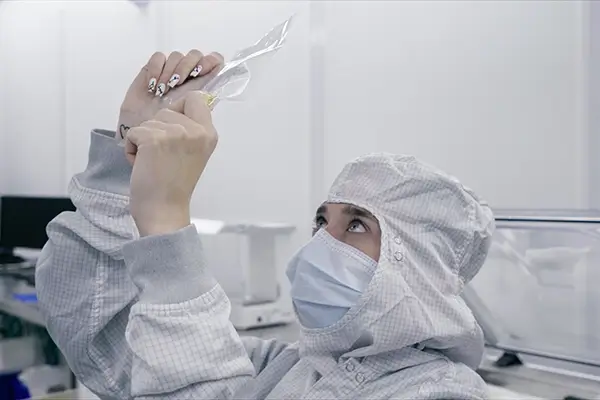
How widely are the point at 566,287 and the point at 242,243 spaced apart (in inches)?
37.9

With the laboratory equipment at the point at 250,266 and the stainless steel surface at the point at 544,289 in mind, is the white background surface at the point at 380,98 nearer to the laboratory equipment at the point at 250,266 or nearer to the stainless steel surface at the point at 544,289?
the laboratory equipment at the point at 250,266

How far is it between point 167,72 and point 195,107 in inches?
9.3

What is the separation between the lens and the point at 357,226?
107 cm

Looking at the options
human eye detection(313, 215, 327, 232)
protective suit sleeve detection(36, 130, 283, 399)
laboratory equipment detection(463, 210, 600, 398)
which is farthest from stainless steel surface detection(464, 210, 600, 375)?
protective suit sleeve detection(36, 130, 283, 399)

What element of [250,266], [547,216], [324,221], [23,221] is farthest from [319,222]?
[23,221]

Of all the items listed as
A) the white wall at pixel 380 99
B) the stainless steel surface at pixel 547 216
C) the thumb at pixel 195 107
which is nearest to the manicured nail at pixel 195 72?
the thumb at pixel 195 107

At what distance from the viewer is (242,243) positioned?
195 centimetres

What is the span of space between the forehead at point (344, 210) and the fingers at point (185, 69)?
0.33 meters

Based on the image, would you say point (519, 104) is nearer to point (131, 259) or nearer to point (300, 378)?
point (300, 378)

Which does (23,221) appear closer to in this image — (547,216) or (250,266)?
(250,266)

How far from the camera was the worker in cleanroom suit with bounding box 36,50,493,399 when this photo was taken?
796 mm

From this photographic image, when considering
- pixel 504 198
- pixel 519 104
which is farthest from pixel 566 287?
pixel 519 104

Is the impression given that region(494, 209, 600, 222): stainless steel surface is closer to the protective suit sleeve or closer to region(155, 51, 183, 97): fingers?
the protective suit sleeve

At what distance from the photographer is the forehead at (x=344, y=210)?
105cm
